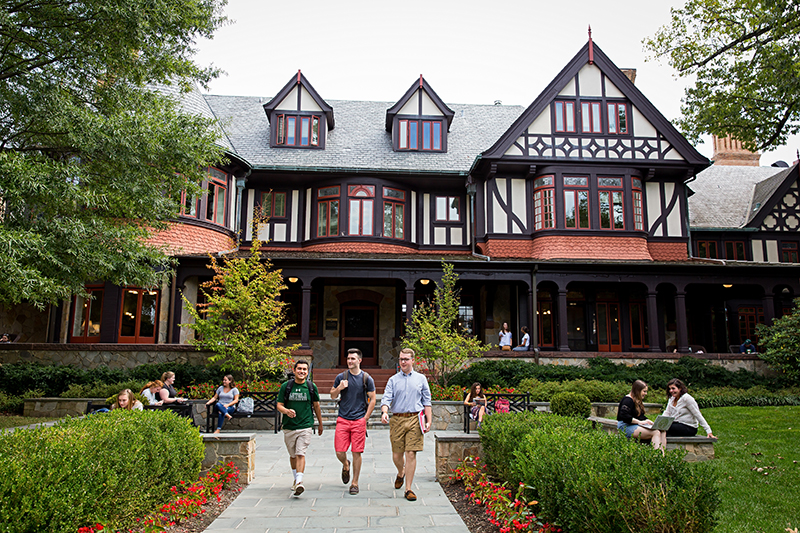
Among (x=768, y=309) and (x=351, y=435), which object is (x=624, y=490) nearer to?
(x=351, y=435)

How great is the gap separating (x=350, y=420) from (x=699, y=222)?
79.1 feet

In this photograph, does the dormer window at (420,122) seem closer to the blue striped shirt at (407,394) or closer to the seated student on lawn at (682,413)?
the seated student on lawn at (682,413)

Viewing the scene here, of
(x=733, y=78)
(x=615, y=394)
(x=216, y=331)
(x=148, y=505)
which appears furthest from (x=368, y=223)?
(x=148, y=505)

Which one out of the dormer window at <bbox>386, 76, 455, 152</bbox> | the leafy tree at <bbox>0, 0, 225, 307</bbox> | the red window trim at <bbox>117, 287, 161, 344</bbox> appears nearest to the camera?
the leafy tree at <bbox>0, 0, 225, 307</bbox>

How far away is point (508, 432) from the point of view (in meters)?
6.54

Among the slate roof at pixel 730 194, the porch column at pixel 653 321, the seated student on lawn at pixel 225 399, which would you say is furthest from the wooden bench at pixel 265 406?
the slate roof at pixel 730 194

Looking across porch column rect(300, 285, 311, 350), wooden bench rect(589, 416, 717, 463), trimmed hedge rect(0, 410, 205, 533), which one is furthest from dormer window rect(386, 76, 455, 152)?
trimmed hedge rect(0, 410, 205, 533)

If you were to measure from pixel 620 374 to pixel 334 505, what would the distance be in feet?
39.5

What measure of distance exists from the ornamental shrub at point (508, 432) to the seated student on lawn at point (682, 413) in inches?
108

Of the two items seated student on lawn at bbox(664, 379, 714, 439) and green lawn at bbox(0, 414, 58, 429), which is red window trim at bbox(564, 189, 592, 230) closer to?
seated student on lawn at bbox(664, 379, 714, 439)

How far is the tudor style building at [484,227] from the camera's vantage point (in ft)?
62.0

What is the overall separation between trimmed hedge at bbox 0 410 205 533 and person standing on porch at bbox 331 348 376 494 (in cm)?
177

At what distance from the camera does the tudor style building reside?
18891mm

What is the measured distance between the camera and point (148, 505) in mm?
5379
